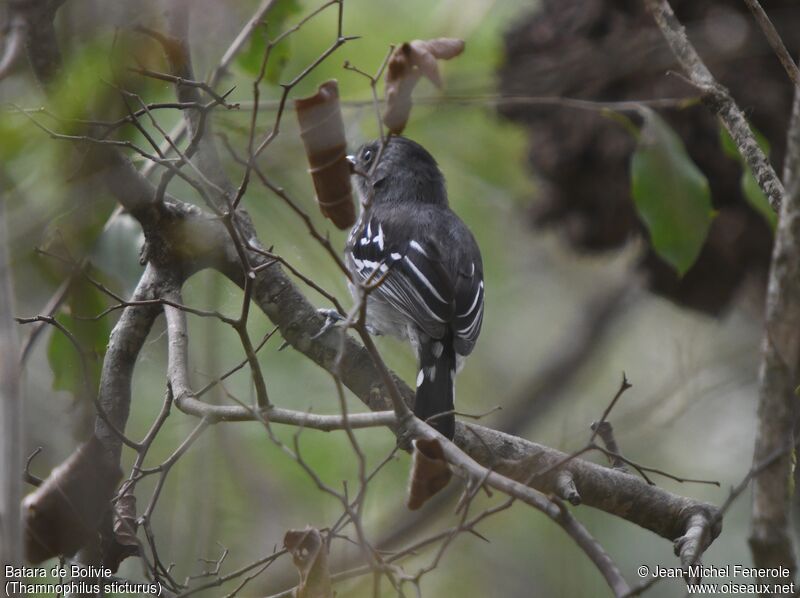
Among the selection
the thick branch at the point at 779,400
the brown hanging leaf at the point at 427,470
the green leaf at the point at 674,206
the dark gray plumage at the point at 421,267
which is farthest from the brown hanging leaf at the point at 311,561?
the green leaf at the point at 674,206

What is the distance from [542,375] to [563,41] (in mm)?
2383

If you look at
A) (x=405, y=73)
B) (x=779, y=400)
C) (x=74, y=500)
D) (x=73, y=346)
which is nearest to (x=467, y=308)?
(x=405, y=73)

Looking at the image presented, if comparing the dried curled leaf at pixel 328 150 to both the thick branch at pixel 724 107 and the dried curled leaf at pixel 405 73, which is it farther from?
the thick branch at pixel 724 107

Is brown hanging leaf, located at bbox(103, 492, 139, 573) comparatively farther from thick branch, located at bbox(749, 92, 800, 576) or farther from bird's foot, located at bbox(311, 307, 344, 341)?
thick branch, located at bbox(749, 92, 800, 576)

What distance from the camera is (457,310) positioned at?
14.0 feet

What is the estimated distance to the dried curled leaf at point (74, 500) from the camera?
2391mm

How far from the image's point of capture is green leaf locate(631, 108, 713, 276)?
12.4 feet

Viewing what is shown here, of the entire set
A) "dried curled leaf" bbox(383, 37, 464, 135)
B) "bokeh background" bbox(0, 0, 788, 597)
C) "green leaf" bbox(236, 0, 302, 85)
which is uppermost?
"green leaf" bbox(236, 0, 302, 85)

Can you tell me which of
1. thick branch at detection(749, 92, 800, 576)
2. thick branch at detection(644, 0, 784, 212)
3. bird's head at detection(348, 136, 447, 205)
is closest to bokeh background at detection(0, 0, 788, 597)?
bird's head at detection(348, 136, 447, 205)

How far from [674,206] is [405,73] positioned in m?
1.30

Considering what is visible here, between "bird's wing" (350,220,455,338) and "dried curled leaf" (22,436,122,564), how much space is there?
186 centimetres

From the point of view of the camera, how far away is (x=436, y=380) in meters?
4.02

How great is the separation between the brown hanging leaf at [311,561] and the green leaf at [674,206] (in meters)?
2.06

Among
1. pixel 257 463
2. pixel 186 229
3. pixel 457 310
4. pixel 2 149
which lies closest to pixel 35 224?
pixel 2 149
